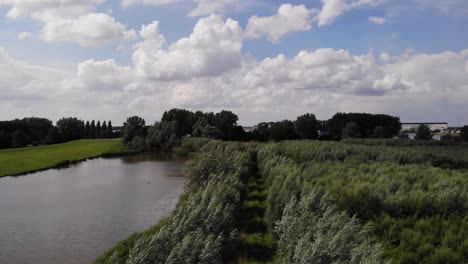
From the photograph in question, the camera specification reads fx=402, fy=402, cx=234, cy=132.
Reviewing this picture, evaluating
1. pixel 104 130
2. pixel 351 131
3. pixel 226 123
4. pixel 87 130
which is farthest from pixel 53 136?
pixel 351 131

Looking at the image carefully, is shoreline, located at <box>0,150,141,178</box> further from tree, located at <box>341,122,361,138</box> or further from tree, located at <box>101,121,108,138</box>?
tree, located at <box>101,121,108,138</box>

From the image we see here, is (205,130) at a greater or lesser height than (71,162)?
greater

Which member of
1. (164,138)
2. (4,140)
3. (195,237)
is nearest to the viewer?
(195,237)

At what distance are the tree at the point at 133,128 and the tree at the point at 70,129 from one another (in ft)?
74.2

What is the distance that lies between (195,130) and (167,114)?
43.1 feet

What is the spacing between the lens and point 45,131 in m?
114

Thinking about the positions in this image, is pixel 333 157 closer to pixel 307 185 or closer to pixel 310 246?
pixel 307 185

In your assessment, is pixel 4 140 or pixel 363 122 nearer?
pixel 4 140

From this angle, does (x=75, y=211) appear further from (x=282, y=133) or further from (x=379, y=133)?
(x=379, y=133)

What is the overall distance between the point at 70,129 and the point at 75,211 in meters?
95.1

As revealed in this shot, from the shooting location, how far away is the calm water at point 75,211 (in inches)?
824

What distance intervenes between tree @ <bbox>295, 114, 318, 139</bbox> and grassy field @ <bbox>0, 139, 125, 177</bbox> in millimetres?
45130

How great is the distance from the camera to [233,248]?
57.2ft

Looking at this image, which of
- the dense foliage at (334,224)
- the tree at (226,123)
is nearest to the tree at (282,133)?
the tree at (226,123)
